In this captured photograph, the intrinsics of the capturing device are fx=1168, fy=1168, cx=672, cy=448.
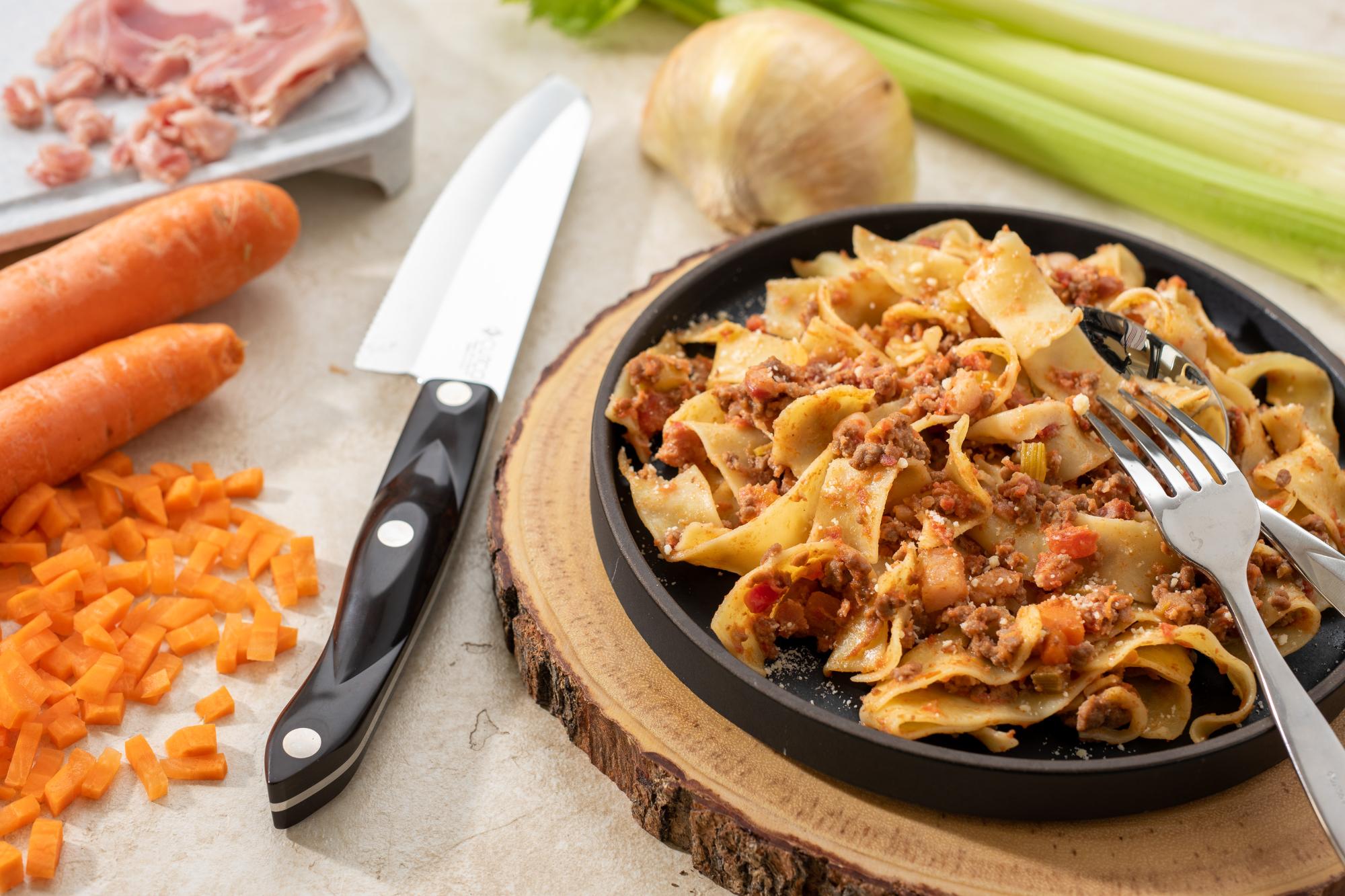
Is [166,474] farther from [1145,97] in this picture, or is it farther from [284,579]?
[1145,97]

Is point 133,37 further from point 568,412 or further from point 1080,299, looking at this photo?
point 1080,299

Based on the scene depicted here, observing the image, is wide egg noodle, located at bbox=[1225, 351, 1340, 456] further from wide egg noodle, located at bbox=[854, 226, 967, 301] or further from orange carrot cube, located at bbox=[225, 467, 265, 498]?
orange carrot cube, located at bbox=[225, 467, 265, 498]

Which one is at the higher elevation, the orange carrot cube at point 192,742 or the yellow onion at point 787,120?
the yellow onion at point 787,120

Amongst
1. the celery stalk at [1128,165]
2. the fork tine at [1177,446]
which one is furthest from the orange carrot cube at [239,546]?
the celery stalk at [1128,165]

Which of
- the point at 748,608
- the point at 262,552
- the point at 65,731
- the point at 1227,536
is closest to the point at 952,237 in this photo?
the point at 1227,536

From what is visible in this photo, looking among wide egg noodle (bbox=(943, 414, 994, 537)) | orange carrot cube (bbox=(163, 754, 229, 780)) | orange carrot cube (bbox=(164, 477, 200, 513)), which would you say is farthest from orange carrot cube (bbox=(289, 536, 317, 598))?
wide egg noodle (bbox=(943, 414, 994, 537))

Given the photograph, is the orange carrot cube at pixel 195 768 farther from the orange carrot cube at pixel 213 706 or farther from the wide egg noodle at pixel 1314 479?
the wide egg noodle at pixel 1314 479
